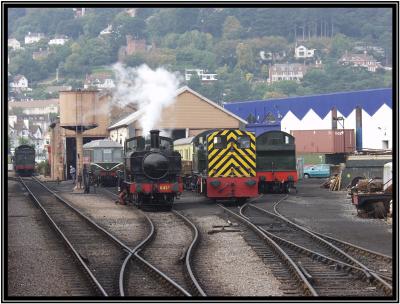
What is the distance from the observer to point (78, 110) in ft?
166

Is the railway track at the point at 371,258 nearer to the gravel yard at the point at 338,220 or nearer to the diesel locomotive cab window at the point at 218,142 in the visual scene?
the gravel yard at the point at 338,220

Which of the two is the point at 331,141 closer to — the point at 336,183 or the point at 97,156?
the point at 97,156

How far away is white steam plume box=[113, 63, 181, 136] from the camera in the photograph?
159 feet

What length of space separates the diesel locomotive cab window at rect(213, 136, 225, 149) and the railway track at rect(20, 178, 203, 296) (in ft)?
20.0

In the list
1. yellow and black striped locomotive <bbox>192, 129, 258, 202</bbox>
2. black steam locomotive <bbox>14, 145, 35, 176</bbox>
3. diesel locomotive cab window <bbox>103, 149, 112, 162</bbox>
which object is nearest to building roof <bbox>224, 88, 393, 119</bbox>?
black steam locomotive <bbox>14, 145, 35, 176</bbox>

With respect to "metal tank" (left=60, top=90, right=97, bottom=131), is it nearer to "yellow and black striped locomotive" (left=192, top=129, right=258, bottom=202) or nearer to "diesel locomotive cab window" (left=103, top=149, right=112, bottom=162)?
"diesel locomotive cab window" (left=103, top=149, right=112, bottom=162)

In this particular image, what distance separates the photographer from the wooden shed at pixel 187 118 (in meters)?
57.5

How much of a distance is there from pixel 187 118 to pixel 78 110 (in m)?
10.7

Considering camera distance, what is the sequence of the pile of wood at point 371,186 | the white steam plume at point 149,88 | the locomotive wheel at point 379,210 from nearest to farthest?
the locomotive wheel at point 379,210 < the pile of wood at point 371,186 < the white steam plume at point 149,88

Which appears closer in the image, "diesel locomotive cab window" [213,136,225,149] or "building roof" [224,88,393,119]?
"diesel locomotive cab window" [213,136,225,149]

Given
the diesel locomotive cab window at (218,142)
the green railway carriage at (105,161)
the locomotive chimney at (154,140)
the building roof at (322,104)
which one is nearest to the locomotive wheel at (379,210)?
the diesel locomotive cab window at (218,142)

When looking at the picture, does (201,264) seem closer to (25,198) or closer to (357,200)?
(357,200)

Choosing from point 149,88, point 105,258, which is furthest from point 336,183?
point 105,258

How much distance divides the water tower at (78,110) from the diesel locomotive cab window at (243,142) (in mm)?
21022
